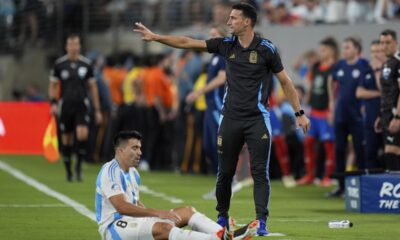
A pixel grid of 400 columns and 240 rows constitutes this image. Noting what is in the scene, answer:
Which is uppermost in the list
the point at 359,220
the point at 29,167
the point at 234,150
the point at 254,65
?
the point at 254,65

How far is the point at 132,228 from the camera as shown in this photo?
11.1 meters

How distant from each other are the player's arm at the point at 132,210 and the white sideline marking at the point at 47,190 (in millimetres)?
3807

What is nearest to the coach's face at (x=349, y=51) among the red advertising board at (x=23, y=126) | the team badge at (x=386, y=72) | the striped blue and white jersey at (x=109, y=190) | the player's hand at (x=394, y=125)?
the team badge at (x=386, y=72)

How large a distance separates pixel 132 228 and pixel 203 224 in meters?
0.67

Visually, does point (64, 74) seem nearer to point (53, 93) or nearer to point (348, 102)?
point (53, 93)

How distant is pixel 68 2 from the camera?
35281mm

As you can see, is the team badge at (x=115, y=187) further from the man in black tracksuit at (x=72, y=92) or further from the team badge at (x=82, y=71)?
the team badge at (x=82, y=71)

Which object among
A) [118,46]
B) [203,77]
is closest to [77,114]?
[203,77]

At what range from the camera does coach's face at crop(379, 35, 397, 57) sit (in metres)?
17.2

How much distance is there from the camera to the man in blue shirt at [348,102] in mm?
19234

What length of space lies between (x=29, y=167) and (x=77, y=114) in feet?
16.4

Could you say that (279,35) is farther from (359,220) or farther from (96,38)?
(359,220)

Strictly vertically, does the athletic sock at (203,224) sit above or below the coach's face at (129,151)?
below

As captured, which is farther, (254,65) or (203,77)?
(203,77)
